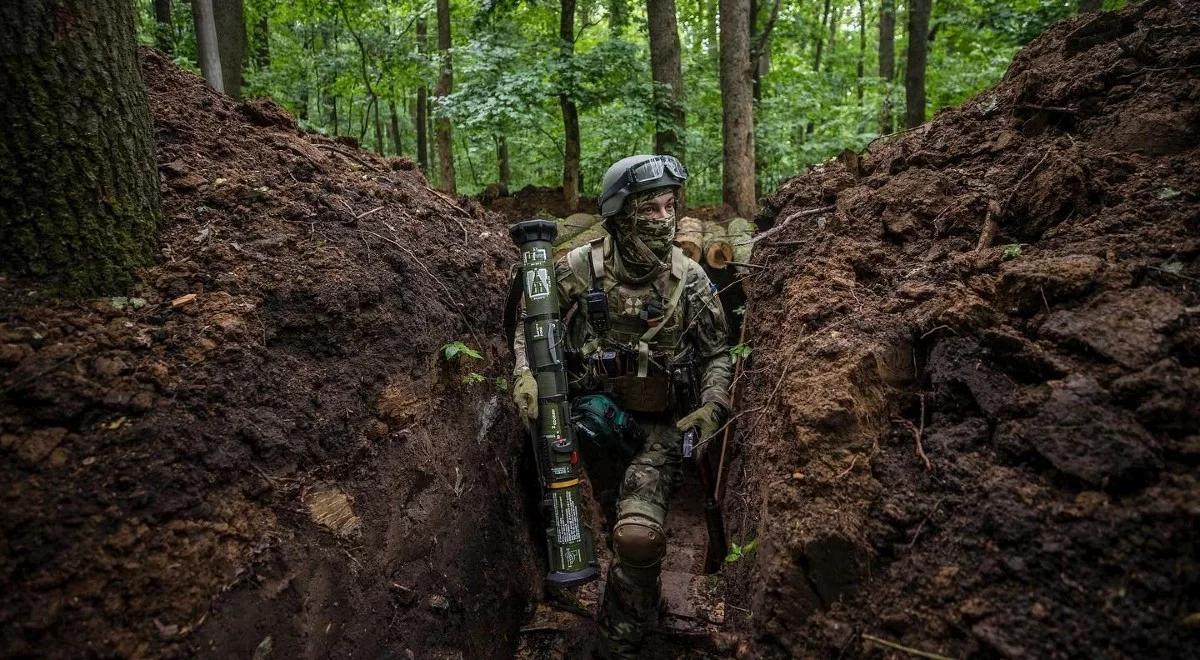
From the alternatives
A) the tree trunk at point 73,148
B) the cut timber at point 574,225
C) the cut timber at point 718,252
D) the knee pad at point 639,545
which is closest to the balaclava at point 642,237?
the cut timber at point 718,252

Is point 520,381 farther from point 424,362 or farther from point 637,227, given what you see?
point 637,227

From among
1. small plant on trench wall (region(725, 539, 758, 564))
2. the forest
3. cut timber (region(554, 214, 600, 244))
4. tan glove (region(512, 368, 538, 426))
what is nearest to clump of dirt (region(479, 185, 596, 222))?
cut timber (region(554, 214, 600, 244))

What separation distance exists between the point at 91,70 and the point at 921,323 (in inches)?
142

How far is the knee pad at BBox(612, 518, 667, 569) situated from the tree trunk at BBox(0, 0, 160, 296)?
9.20 feet

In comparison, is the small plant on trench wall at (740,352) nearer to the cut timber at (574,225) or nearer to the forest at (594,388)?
the forest at (594,388)

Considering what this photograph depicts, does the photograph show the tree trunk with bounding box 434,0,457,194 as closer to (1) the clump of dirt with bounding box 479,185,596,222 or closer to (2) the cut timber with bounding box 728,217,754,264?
(1) the clump of dirt with bounding box 479,185,596,222

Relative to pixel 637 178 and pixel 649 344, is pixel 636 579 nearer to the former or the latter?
pixel 649 344

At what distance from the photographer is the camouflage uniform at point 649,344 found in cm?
394

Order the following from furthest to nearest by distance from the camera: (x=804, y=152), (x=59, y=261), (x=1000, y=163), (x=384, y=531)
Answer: (x=804, y=152) < (x=1000, y=163) < (x=384, y=531) < (x=59, y=261)

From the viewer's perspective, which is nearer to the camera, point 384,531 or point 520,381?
point 384,531

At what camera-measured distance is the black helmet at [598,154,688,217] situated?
3963mm

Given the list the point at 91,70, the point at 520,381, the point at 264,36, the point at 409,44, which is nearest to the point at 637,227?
the point at 520,381

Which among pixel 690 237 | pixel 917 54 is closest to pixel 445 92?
pixel 690 237

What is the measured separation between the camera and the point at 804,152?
10922 millimetres
